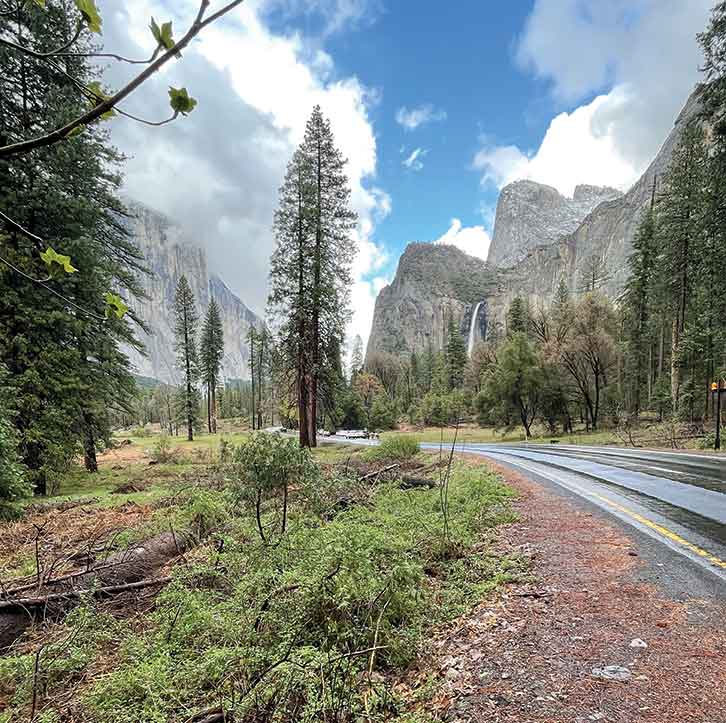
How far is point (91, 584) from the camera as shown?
17.3 feet

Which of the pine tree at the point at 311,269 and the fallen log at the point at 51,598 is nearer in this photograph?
the fallen log at the point at 51,598

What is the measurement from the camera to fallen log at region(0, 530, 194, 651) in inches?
178

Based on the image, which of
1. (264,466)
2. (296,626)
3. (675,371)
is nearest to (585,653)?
(296,626)

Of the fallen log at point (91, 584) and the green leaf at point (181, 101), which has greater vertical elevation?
the green leaf at point (181, 101)

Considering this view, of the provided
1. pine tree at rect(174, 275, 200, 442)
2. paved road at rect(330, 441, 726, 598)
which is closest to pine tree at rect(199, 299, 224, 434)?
pine tree at rect(174, 275, 200, 442)

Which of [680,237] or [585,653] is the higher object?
[680,237]

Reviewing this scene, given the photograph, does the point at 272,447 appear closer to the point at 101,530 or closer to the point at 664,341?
the point at 101,530

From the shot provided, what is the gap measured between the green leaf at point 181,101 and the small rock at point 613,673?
13.5 ft

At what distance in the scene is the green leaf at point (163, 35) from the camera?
0.96m

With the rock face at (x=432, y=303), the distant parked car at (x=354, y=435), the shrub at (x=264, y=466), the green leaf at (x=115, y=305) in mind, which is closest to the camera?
the green leaf at (x=115, y=305)

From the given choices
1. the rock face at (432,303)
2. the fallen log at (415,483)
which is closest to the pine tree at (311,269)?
the fallen log at (415,483)

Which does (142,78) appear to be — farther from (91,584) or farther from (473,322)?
(473,322)

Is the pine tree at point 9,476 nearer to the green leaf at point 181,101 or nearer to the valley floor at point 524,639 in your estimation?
the valley floor at point 524,639

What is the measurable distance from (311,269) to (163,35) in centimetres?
2006
